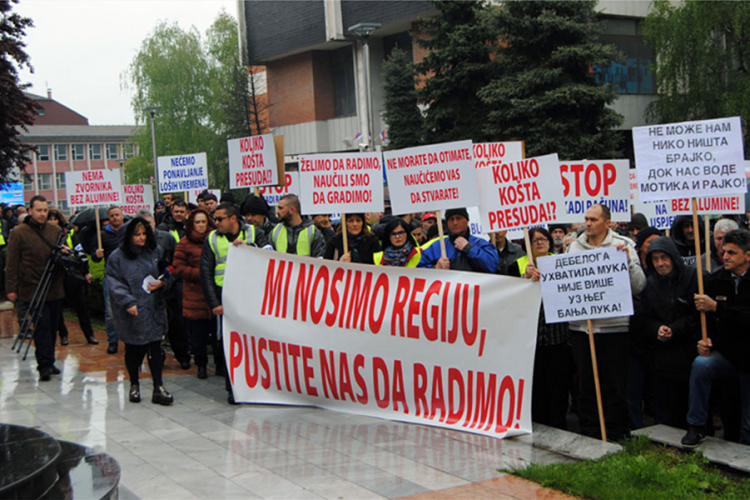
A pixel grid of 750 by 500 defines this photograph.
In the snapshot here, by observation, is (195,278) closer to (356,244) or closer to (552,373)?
(356,244)

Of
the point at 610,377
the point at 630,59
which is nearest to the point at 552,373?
the point at 610,377

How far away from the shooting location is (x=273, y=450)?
269 inches

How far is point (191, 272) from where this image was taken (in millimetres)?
9805

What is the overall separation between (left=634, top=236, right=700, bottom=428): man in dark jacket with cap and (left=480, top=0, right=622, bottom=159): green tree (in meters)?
21.5

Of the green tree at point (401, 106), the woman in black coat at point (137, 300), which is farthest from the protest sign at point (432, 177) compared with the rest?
the green tree at point (401, 106)

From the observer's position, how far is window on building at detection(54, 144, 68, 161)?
107m

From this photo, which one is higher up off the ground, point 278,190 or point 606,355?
point 278,190

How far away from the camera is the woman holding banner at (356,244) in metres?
8.74

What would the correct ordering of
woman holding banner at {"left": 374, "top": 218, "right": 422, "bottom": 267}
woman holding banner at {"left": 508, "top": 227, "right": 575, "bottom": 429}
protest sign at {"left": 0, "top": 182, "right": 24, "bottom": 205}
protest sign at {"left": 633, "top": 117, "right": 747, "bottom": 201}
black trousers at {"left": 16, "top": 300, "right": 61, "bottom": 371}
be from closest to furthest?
1. protest sign at {"left": 633, "top": 117, "right": 747, "bottom": 201}
2. woman holding banner at {"left": 508, "top": 227, "right": 575, "bottom": 429}
3. woman holding banner at {"left": 374, "top": 218, "right": 422, "bottom": 267}
4. black trousers at {"left": 16, "top": 300, "right": 61, "bottom": 371}
5. protest sign at {"left": 0, "top": 182, "right": 24, "bottom": 205}

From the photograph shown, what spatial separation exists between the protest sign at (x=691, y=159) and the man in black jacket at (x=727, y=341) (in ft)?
2.27

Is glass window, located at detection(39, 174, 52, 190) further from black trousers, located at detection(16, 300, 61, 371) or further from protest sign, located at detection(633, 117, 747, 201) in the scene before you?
protest sign, located at detection(633, 117, 747, 201)

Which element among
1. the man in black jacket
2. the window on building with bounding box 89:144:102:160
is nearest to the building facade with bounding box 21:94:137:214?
the window on building with bounding box 89:144:102:160

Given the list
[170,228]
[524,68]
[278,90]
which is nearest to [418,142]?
[524,68]

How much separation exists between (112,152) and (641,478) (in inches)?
4457
